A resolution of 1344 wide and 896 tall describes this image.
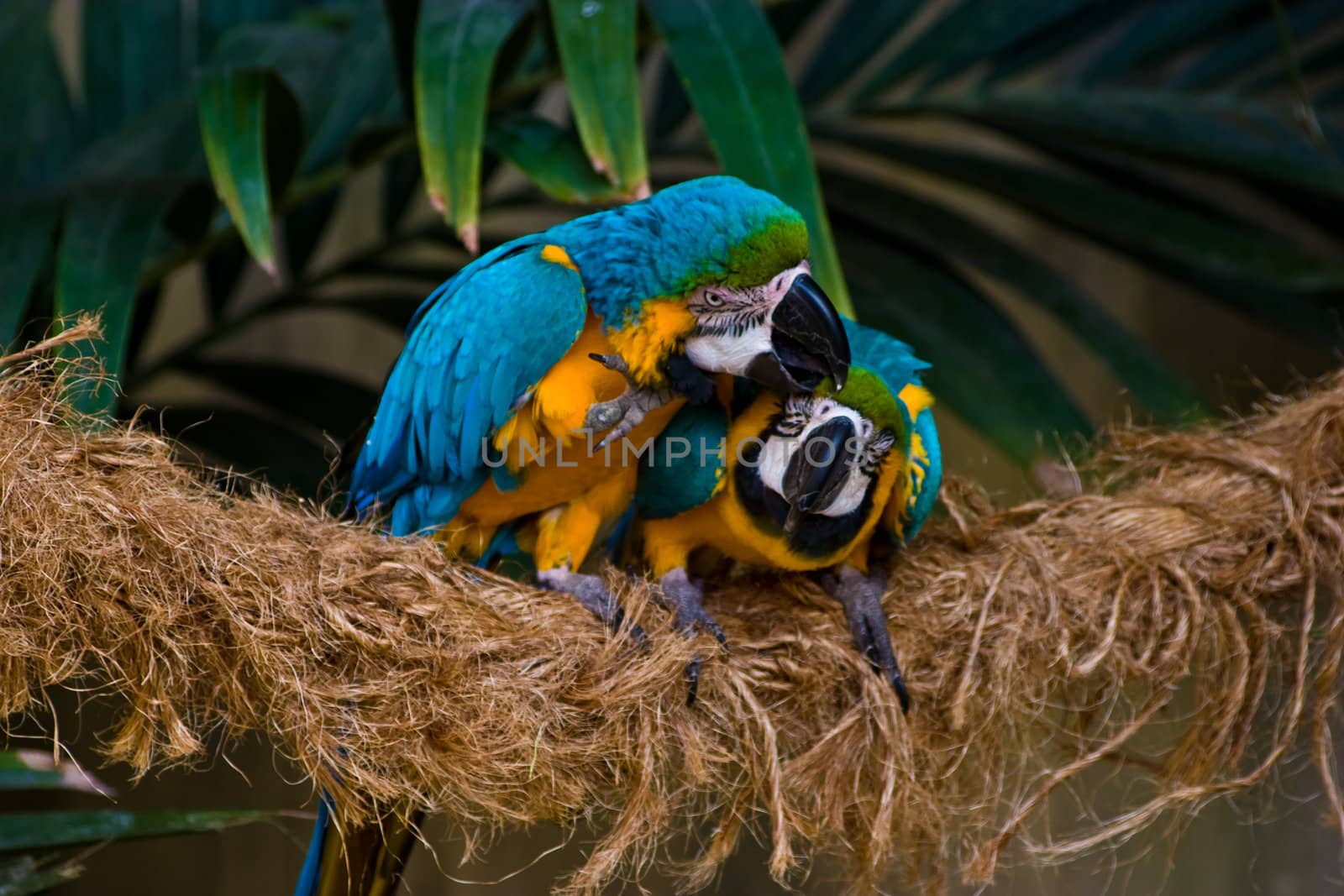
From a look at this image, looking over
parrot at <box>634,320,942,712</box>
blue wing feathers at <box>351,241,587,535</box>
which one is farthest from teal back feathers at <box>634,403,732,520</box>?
blue wing feathers at <box>351,241,587,535</box>

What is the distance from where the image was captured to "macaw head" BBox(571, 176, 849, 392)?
38.6 inches

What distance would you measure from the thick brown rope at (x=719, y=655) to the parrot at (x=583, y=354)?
0.11 metres

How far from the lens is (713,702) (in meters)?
1.00

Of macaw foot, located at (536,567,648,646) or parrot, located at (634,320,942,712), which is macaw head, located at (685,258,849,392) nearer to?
parrot, located at (634,320,942,712)

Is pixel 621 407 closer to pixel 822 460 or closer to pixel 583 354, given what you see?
pixel 583 354

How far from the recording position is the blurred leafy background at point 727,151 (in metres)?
1.03

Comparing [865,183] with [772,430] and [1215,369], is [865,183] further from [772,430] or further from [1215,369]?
[1215,369]

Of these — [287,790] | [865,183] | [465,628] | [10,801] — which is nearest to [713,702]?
[465,628]

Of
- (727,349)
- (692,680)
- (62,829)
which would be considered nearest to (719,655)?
(692,680)

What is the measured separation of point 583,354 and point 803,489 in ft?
0.78

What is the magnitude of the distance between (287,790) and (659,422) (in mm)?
1250

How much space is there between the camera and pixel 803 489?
3.40 feet

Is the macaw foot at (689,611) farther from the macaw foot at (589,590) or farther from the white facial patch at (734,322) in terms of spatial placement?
the white facial patch at (734,322)

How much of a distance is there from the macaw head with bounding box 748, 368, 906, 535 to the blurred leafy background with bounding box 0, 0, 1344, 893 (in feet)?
0.36
